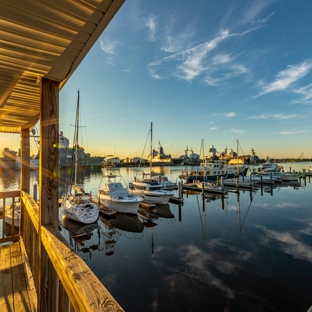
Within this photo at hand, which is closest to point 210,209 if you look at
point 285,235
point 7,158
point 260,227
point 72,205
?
point 260,227

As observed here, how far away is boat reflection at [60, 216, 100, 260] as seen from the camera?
9511mm

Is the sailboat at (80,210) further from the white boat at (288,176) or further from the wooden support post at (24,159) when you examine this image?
the white boat at (288,176)

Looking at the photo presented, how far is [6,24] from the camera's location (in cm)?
140

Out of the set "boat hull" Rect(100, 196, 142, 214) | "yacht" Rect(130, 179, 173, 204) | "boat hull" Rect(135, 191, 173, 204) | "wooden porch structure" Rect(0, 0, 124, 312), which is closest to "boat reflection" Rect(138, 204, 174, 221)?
"boat hull" Rect(135, 191, 173, 204)

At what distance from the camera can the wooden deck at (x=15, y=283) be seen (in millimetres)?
2585

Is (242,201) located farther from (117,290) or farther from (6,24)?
(6,24)

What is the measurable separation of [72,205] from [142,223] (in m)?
4.92

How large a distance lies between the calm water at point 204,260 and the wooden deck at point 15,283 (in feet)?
12.2

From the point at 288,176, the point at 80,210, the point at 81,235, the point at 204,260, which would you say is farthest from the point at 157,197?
the point at 288,176

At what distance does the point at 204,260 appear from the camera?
8.15 m

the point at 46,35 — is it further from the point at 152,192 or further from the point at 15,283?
the point at 152,192

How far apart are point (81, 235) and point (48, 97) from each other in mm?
10823

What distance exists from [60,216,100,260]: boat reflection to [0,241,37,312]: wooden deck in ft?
18.9

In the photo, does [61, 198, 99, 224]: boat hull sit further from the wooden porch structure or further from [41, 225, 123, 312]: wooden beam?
[41, 225, 123, 312]: wooden beam
